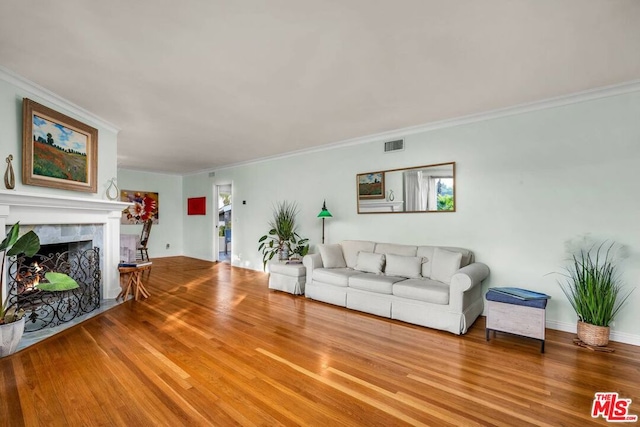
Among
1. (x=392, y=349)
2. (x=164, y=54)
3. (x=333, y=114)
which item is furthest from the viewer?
(x=333, y=114)

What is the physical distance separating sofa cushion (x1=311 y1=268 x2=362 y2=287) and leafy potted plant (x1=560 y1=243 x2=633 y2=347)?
2.42 metres

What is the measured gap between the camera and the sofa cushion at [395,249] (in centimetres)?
410

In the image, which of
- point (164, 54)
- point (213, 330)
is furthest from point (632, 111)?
point (213, 330)

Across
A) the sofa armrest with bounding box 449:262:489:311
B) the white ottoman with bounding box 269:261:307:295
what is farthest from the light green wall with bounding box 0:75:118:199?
the sofa armrest with bounding box 449:262:489:311

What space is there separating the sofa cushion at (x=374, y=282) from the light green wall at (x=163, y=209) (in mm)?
6899

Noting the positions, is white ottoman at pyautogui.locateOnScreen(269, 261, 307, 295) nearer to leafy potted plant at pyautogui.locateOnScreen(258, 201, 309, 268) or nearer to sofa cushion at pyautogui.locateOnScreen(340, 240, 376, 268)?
leafy potted plant at pyautogui.locateOnScreen(258, 201, 309, 268)

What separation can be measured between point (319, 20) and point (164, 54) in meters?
1.35

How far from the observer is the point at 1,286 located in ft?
8.57

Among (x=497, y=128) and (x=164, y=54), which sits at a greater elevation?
(x=164, y=54)

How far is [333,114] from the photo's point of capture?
3850mm

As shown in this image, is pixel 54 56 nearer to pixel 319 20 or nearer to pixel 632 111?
pixel 319 20

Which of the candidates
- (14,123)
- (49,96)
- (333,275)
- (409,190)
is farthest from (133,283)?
(409,190)

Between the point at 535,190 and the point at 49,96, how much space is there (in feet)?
18.6

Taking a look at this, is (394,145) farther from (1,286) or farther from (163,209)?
(163,209)
